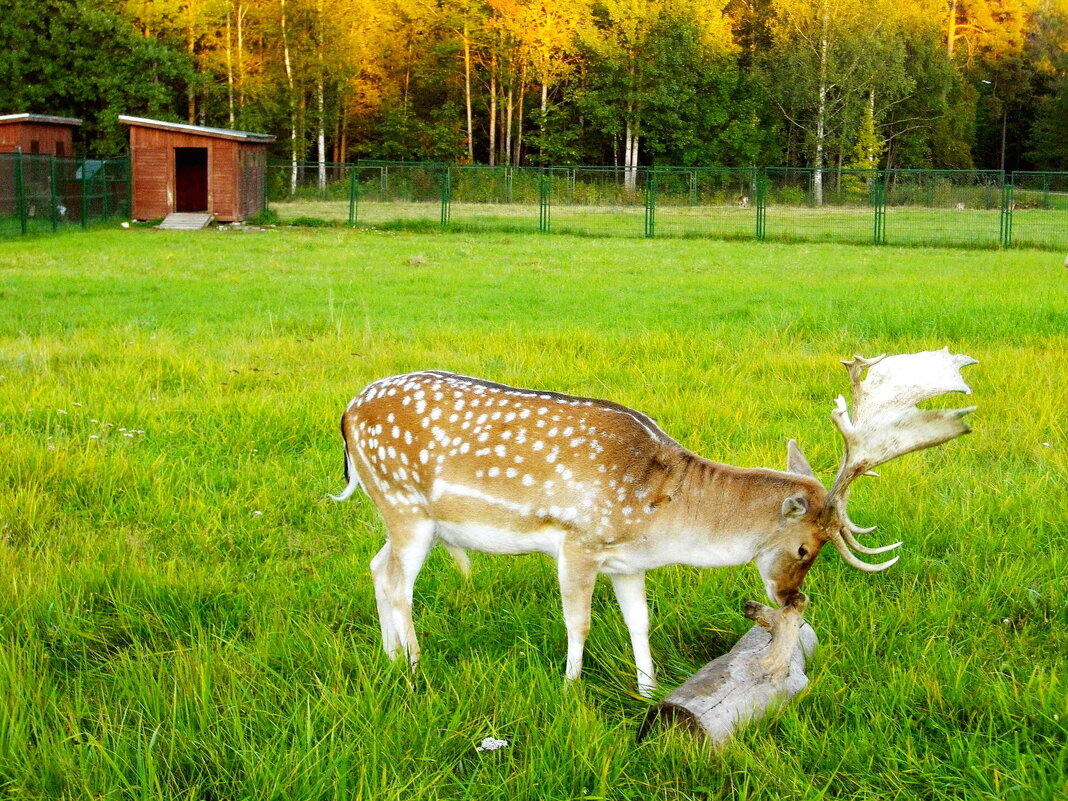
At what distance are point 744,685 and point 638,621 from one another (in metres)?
0.45

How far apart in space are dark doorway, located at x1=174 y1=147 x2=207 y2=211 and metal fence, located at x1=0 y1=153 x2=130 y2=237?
2.56 meters

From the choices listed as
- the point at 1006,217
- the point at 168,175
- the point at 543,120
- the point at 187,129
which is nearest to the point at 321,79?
the point at 543,120

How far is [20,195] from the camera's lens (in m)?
26.0

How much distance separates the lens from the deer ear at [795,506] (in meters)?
3.45

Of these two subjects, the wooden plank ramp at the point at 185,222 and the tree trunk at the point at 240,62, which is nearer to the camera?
the wooden plank ramp at the point at 185,222

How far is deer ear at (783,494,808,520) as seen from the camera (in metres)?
3.45

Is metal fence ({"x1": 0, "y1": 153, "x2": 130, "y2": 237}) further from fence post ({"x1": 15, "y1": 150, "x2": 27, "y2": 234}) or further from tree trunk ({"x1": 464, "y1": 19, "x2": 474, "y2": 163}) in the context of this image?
tree trunk ({"x1": 464, "y1": 19, "x2": 474, "y2": 163})

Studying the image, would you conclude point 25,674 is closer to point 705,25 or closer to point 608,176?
point 608,176

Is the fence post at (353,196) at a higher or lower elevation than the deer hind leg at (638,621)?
higher

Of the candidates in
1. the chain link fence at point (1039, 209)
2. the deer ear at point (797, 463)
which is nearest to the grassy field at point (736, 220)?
the chain link fence at point (1039, 209)

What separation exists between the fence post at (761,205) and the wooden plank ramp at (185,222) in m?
14.6

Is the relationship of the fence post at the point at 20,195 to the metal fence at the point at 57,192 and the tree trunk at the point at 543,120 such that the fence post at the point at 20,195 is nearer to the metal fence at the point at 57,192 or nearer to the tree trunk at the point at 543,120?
the metal fence at the point at 57,192

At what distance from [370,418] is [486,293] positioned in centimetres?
1099

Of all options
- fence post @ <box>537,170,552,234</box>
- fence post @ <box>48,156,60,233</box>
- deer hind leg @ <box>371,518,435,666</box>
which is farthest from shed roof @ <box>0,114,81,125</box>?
deer hind leg @ <box>371,518,435,666</box>
